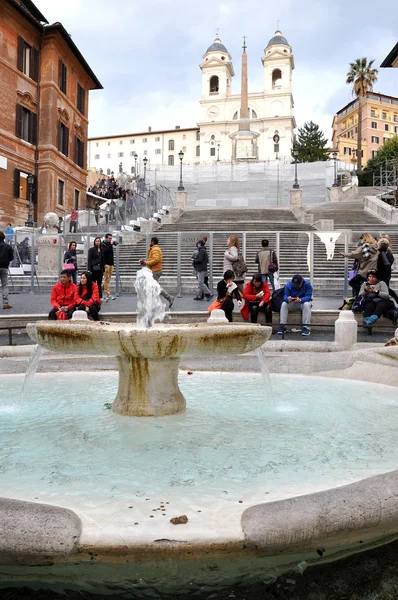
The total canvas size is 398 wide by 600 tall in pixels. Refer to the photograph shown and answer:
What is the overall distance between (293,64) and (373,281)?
90468 mm

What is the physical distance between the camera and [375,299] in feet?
33.5

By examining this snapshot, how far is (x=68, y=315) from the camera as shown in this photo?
30.4ft

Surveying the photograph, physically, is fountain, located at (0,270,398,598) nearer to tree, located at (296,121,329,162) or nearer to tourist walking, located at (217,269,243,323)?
tourist walking, located at (217,269,243,323)

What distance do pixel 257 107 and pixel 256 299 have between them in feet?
275

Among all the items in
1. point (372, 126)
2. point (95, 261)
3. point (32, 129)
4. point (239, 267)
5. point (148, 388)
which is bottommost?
point (148, 388)

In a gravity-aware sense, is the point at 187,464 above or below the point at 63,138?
below

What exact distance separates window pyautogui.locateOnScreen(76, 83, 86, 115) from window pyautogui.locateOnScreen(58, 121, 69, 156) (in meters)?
3.42

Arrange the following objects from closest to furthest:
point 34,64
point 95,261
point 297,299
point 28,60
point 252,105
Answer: point 297,299 < point 95,261 < point 28,60 < point 34,64 < point 252,105

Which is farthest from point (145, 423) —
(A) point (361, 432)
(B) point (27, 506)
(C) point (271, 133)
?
(C) point (271, 133)

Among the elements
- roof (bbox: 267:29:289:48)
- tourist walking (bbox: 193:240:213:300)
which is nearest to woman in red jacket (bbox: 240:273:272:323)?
tourist walking (bbox: 193:240:213:300)

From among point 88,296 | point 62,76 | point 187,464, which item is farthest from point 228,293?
point 62,76

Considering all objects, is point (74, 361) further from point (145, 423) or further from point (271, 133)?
point (271, 133)

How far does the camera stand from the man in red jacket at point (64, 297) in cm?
929

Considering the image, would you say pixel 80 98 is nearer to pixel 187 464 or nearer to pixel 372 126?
pixel 187 464
